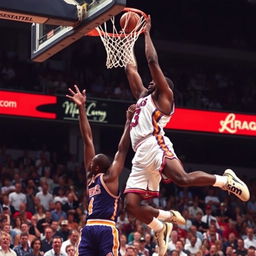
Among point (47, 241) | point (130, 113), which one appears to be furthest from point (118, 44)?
point (47, 241)

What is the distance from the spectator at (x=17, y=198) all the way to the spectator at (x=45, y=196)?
558mm

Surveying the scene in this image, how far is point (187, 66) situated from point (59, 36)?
57.9 feet

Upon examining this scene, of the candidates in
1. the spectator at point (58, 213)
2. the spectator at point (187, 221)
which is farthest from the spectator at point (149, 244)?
the spectator at point (187, 221)

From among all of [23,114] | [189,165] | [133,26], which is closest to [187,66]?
[189,165]

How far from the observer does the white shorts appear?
869 centimetres

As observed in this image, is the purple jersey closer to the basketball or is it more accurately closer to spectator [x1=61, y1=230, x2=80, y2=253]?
the basketball

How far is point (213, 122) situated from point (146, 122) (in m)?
13.4

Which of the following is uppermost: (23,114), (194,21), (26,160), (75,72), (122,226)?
(194,21)

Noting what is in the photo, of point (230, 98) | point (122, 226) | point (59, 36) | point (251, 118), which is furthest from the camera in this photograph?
point (230, 98)

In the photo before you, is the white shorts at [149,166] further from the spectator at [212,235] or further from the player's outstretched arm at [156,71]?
the spectator at [212,235]

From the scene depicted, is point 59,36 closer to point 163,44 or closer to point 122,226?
point 122,226

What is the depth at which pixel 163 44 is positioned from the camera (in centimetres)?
2520

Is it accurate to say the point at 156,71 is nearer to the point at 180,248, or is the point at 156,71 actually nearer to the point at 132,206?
the point at 132,206

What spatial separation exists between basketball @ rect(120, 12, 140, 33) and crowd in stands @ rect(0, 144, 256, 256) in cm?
476
